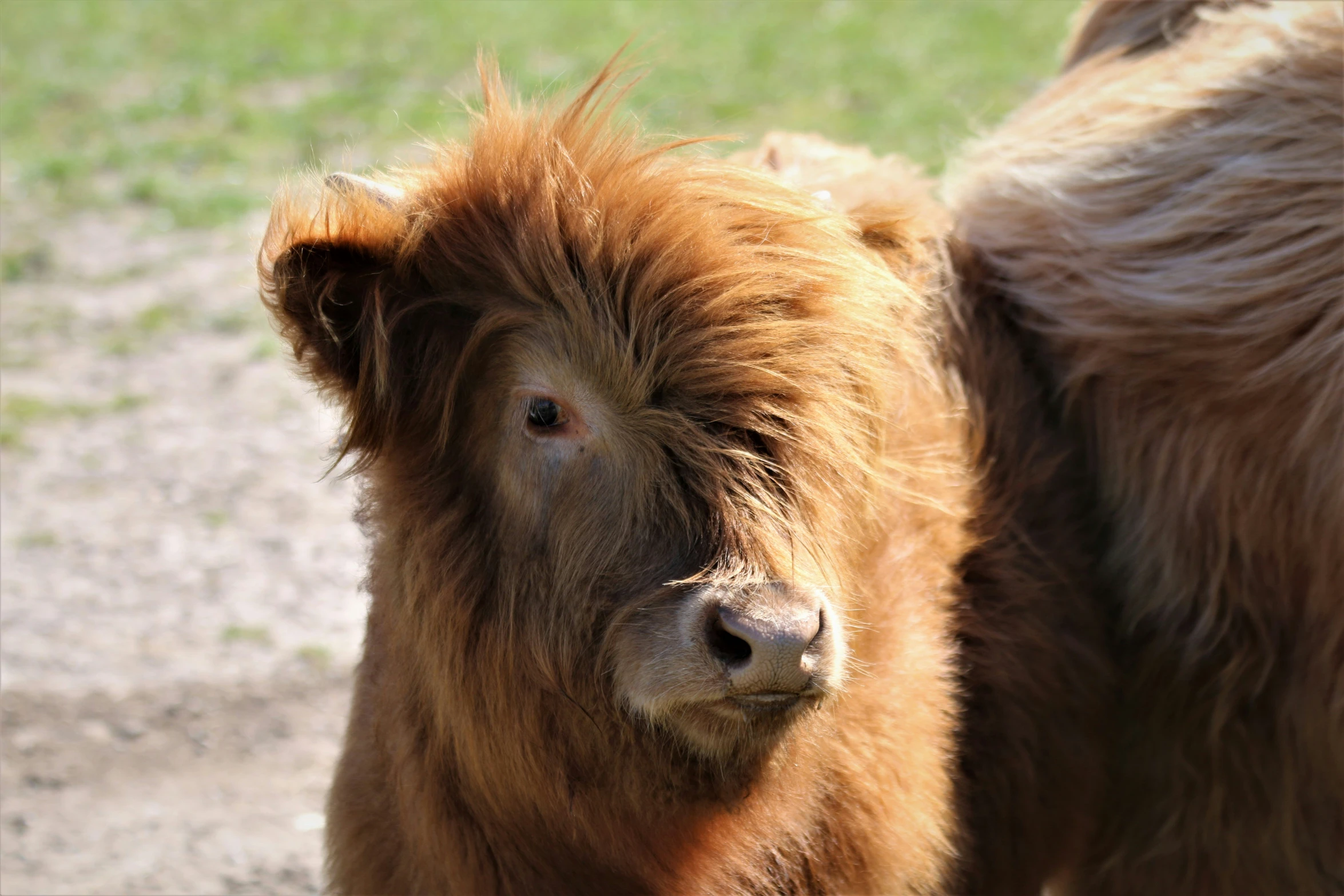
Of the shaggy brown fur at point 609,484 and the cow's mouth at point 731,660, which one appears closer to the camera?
the cow's mouth at point 731,660

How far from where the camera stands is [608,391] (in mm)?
2639

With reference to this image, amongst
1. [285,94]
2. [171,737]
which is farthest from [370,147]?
[171,737]

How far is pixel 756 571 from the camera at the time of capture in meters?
2.44

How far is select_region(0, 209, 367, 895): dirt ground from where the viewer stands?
462 cm

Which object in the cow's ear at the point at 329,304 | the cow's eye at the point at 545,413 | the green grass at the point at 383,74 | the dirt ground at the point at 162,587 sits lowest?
the dirt ground at the point at 162,587

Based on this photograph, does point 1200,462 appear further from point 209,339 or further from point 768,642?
point 209,339

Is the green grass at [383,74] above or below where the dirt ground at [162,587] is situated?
above

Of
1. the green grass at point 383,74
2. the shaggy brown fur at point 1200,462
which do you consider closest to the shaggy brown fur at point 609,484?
the shaggy brown fur at point 1200,462

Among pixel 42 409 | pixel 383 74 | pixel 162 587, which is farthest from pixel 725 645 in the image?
pixel 383 74

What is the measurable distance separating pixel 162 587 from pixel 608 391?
404 cm

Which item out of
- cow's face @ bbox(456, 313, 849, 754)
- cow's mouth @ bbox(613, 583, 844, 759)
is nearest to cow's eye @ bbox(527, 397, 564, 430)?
cow's face @ bbox(456, 313, 849, 754)

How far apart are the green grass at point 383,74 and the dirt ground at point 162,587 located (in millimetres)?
1419

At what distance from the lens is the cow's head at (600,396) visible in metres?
2.54

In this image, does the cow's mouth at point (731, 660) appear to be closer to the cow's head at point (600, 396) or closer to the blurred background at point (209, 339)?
the cow's head at point (600, 396)
